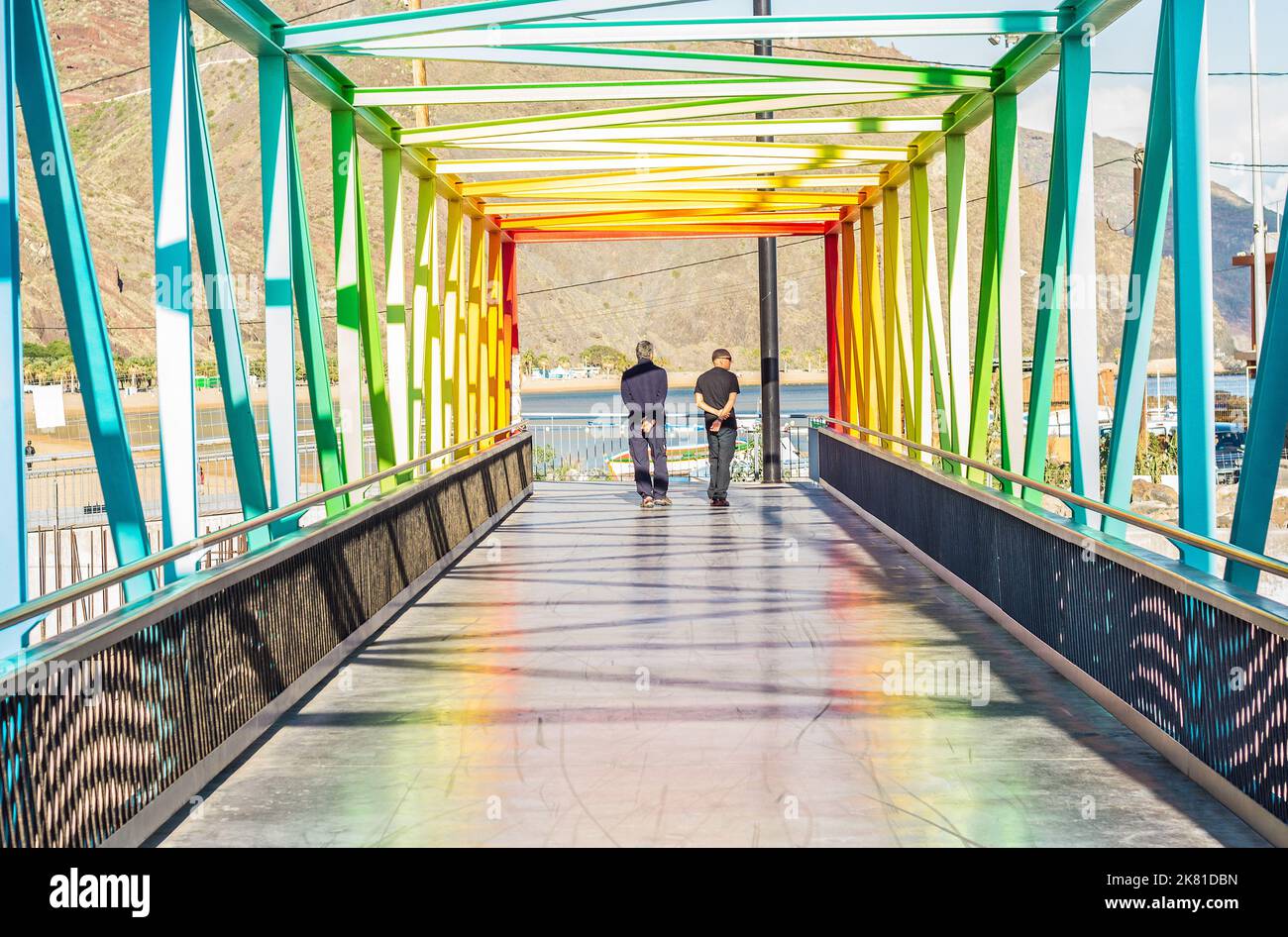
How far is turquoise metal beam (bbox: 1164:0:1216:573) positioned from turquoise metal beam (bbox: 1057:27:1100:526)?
198cm

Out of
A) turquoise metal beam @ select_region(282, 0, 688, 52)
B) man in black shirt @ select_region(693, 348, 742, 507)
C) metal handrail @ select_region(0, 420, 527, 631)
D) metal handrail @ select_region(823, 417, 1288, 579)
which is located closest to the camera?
metal handrail @ select_region(0, 420, 527, 631)

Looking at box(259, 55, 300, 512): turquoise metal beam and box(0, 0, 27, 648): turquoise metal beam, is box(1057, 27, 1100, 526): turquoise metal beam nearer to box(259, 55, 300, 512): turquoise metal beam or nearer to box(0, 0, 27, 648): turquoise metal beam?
box(259, 55, 300, 512): turquoise metal beam

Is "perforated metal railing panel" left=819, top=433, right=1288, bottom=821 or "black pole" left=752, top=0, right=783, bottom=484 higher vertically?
"black pole" left=752, top=0, right=783, bottom=484

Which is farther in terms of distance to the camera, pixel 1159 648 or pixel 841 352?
pixel 841 352

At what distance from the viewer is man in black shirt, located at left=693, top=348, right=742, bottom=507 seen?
16.1 meters

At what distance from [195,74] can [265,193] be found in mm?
1924

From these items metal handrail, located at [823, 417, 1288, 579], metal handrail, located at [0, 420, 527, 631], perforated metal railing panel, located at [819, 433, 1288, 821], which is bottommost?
perforated metal railing panel, located at [819, 433, 1288, 821]

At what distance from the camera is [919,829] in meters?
4.93

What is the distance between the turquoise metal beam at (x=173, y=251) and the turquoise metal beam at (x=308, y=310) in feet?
5.72

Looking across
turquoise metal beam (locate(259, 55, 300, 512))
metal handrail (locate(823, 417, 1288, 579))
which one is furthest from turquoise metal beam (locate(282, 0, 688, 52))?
metal handrail (locate(823, 417, 1288, 579))

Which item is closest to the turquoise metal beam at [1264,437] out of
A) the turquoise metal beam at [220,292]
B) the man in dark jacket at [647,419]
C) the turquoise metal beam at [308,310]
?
the turquoise metal beam at [220,292]
